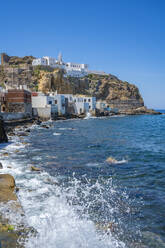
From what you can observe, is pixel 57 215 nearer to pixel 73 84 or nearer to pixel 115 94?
pixel 73 84

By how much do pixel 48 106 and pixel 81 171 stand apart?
68933mm

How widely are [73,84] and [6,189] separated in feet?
463

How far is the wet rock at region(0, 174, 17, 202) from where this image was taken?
9.96m

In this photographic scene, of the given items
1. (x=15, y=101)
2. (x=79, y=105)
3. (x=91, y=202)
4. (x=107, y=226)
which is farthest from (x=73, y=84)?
(x=107, y=226)

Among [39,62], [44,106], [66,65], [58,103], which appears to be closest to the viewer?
[44,106]

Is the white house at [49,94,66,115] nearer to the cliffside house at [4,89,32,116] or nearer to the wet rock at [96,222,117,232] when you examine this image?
the cliffside house at [4,89,32,116]

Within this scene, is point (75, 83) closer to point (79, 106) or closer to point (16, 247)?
point (79, 106)

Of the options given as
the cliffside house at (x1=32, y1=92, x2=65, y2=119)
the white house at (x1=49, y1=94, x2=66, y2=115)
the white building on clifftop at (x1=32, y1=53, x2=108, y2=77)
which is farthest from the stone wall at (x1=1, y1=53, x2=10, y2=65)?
the cliffside house at (x1=32, y1=92, x2=65, y2=119)

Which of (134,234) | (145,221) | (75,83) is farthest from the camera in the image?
(75,83)

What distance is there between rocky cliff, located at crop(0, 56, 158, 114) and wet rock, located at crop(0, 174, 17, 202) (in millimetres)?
114951

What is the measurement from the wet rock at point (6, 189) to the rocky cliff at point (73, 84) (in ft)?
377

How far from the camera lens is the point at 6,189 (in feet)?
36.0

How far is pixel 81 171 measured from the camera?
17234mm

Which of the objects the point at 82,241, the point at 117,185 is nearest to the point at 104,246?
the point at 82,241
